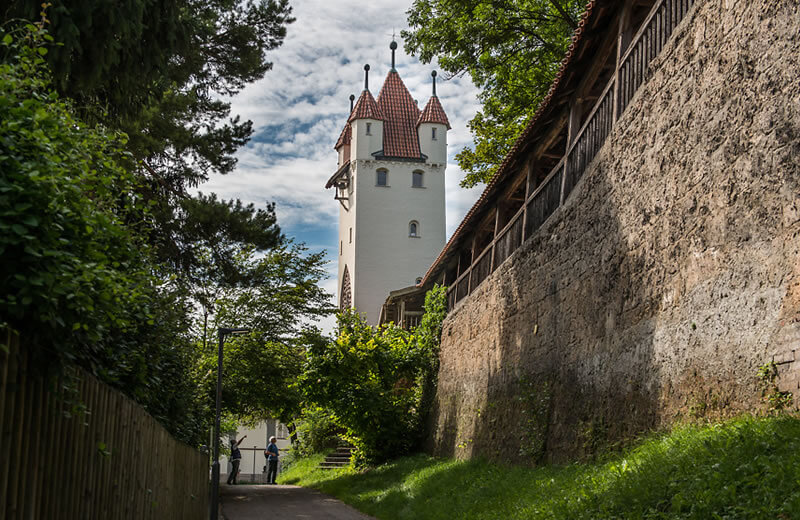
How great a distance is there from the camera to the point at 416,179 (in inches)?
2261

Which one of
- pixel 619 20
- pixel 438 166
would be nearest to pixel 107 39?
pixel 619 20

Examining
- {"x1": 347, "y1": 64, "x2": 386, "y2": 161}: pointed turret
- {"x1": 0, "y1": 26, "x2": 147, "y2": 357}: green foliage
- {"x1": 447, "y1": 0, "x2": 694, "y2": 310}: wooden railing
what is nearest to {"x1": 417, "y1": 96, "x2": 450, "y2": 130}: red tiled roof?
{"x1": 347, "y1": 64, "x2": 386, "y2": 161}: pointed turret

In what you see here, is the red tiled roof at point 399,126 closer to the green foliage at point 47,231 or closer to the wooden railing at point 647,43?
the wooden railing at point 647,43

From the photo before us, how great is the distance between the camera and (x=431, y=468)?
19281 millimetres

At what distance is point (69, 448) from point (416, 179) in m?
53.5

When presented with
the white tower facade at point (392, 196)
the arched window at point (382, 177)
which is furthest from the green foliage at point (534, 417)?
the arched window at point (382, 177)

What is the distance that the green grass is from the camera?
564 cm

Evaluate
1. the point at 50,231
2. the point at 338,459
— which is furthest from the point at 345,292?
the point at 50,231

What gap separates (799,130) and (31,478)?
597cm

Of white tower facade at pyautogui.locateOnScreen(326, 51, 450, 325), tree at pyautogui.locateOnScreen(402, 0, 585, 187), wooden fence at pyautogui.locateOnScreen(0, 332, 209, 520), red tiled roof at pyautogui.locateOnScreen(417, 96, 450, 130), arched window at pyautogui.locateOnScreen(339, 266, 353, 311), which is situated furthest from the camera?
arched window at pyautogui.locateOnScreen(339, 266, 353, 311)

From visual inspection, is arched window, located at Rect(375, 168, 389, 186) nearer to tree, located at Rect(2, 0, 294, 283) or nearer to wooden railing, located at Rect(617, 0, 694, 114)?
tree, located at Rect(2, 0, 294, 283)

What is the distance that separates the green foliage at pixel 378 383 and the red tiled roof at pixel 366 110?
31.7 meters

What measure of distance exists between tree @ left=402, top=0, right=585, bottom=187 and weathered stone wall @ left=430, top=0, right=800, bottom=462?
10.2 m

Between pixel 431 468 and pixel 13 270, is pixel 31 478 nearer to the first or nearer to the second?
pixel 13 270
